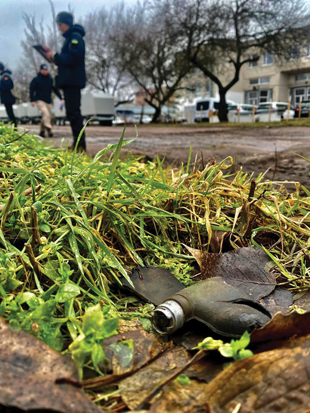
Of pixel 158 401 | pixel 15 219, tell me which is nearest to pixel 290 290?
pixel 158 401

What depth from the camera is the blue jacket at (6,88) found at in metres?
11.9

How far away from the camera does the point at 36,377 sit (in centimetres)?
77

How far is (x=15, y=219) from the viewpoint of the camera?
4.39ft

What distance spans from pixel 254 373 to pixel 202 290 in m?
0.39

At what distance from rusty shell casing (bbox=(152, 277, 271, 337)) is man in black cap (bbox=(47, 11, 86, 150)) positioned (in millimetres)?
5584

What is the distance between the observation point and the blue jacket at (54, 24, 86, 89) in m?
6.35

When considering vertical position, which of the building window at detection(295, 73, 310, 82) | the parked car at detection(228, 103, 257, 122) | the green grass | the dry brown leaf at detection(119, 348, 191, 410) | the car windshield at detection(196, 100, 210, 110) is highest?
the building window at detection(295, 73, 310, 82)

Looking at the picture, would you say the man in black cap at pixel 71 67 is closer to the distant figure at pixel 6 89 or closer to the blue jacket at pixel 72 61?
the blue jacket at pixel 72 61

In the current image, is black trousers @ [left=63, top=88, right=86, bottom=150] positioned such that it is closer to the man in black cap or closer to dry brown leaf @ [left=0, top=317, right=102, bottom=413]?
the man in black cap

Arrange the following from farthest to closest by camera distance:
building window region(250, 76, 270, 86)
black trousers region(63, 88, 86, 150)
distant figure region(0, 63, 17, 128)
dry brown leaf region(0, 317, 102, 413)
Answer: building window region(250, 76, 270, 86)
distant figure region(0, 63, 17, 128)
black trousers region(63, 88, 86, 150)
dry brown leaf region(0, 317, 102, 413)

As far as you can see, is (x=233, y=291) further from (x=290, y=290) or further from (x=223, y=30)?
(x=223, y=30)

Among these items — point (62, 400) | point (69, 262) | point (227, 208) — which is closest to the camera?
point (62, 400)

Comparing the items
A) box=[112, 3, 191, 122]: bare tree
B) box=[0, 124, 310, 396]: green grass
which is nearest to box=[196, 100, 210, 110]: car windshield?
box=[112, 3, 191, 122]: bare tree

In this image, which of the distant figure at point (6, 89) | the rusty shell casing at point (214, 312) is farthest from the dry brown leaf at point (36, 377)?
the distant figure at point (6, 89)
